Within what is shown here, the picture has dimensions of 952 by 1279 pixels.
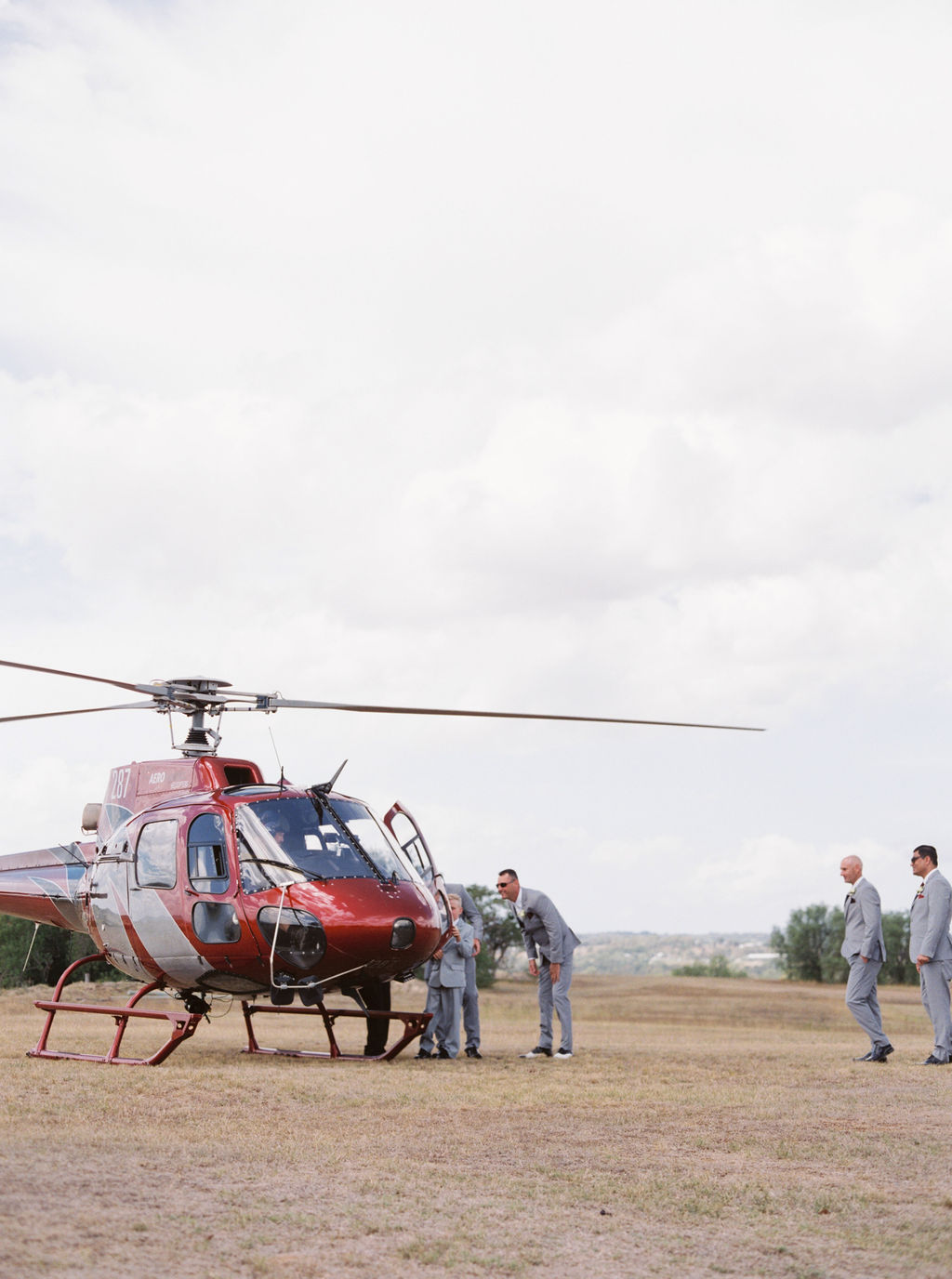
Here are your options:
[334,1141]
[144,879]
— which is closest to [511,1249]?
[334,1141]

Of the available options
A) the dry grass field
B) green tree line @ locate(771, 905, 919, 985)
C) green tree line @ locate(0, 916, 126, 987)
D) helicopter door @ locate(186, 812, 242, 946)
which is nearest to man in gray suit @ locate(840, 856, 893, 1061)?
the dry grass field

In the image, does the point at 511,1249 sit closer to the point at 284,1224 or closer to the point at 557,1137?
the point at 284,1224

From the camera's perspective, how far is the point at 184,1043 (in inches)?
661

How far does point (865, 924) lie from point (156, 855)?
25.9ft

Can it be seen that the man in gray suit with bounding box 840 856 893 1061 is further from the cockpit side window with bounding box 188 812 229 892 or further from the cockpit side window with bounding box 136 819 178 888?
the cockpit side window with bounding box 136 819 178 888

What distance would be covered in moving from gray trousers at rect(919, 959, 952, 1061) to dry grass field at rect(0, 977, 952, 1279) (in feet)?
1.65

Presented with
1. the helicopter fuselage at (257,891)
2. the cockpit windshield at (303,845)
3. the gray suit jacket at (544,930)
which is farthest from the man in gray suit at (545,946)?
the cockpit windshield at (303,845)

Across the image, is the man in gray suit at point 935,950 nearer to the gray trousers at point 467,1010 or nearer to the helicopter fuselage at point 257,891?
the gray trousers at point 467,1010

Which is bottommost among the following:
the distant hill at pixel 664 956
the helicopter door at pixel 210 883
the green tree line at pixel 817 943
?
the distant hill at pixel 664 956

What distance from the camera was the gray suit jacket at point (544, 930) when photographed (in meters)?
15.3

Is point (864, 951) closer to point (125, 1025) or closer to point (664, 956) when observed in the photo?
point (125, 1025)

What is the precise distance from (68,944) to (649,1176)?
28.7 metres

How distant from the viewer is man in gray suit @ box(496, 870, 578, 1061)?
50.0ft

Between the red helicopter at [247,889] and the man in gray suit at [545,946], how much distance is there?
153cm
